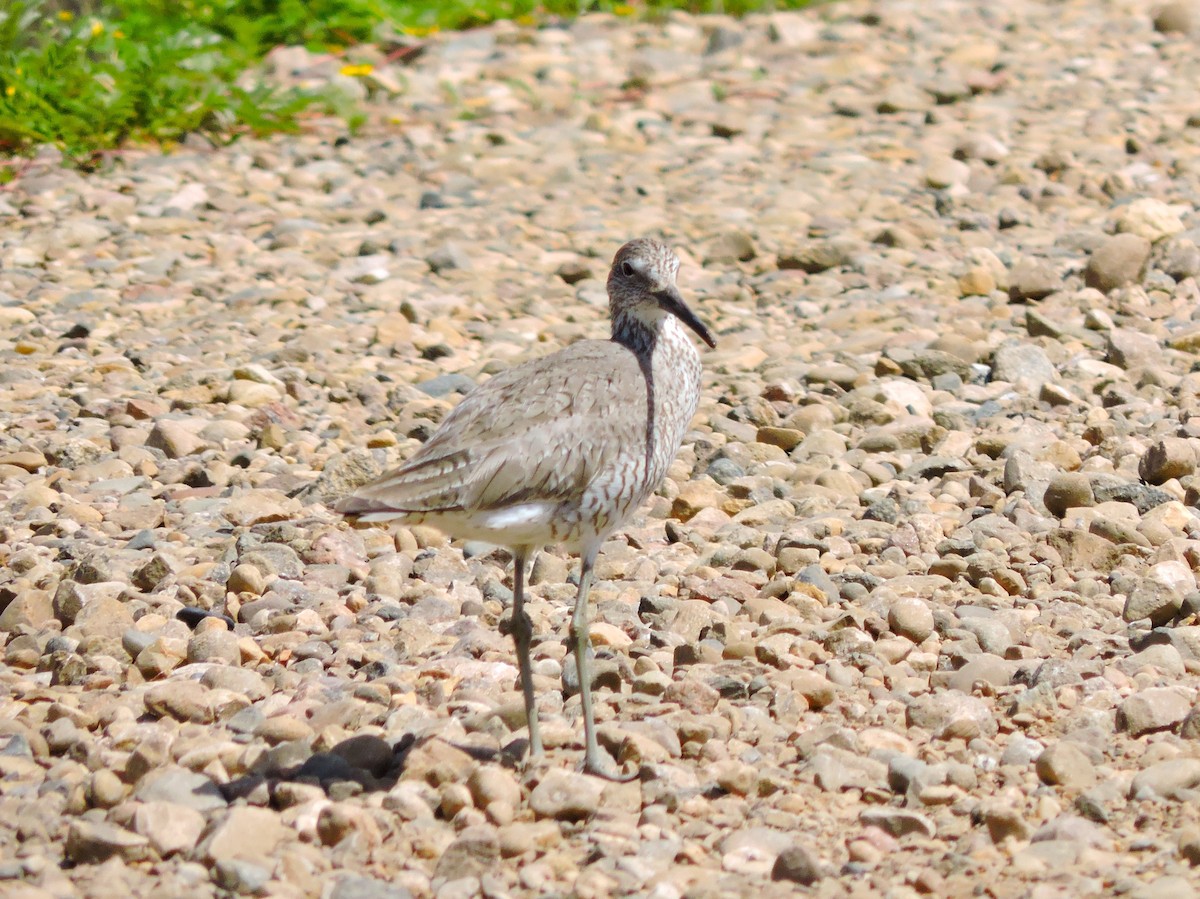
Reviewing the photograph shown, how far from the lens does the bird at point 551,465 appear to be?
4.55 metres

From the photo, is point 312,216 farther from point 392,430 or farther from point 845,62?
point 845,62

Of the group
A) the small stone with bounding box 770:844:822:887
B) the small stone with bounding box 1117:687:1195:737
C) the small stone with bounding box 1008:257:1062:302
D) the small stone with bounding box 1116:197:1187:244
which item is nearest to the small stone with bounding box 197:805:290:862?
the small stone with bounding box 770:844:822:887

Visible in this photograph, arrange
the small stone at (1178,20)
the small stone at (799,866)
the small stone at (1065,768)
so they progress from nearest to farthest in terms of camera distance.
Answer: the small stone at (799,866) → the small stone at (1065,768) → the small stone at (1178,20)

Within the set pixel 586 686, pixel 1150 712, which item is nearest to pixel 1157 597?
pixel 1150 712

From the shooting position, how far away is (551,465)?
4672 millimetres

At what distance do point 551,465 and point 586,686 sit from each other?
64cm

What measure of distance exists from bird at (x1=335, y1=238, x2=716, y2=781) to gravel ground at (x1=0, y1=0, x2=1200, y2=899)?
427mm

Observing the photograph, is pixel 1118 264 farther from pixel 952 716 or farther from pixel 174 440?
pixel 174 440

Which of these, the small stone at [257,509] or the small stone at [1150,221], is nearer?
the small stone at [257,509]

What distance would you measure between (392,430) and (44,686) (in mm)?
2344

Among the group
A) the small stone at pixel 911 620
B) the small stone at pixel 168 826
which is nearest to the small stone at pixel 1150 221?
the small stone at pixel 911 620

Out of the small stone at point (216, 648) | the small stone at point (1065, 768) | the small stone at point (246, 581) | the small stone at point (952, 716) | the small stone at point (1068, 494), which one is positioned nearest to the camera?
the small stone at point (1065, 768)

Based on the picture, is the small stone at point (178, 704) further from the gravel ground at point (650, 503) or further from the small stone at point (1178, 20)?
the small stone at point (1178, 20)

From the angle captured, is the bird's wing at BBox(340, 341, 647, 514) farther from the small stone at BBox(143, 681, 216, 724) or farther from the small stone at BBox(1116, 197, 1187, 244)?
the small stone at BBox(1116, 197, 1187, 244)
